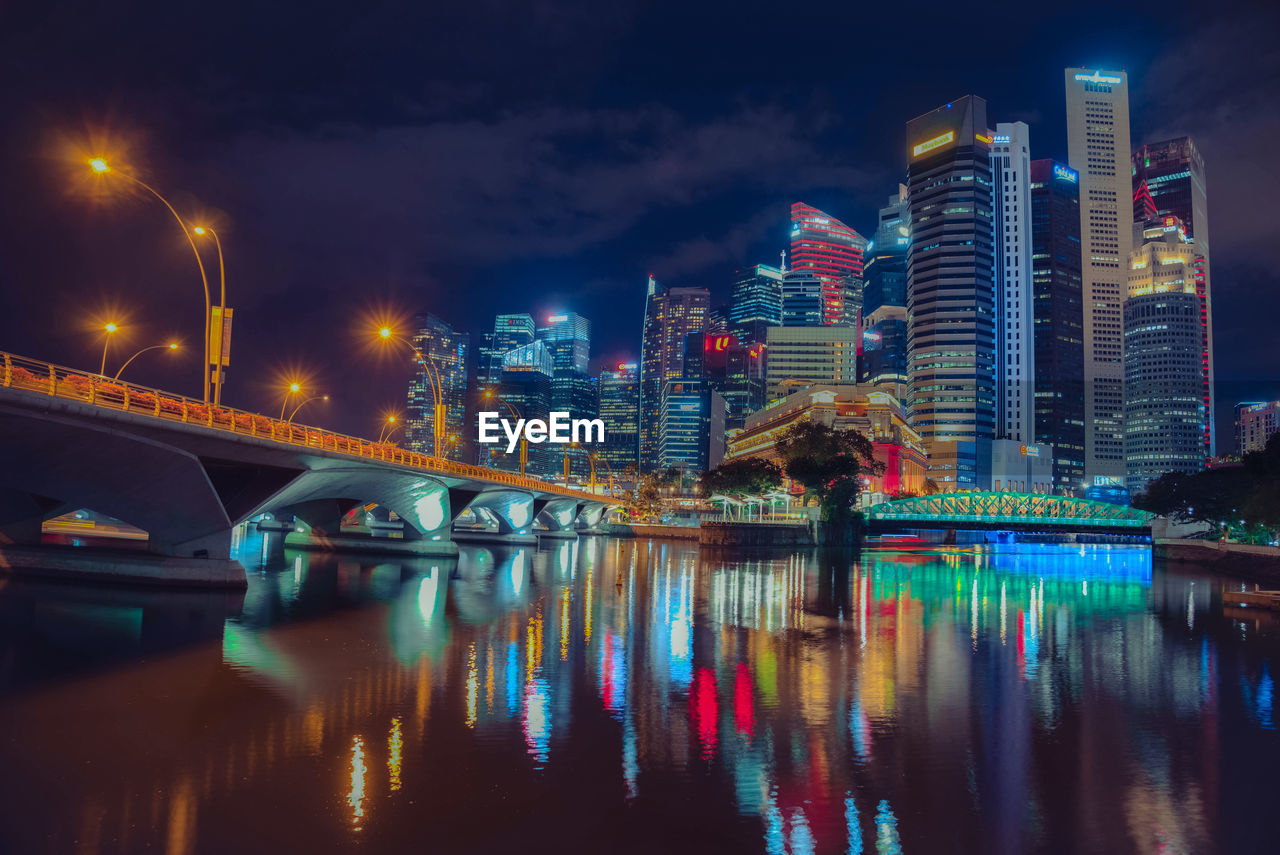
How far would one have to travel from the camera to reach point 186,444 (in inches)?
1400

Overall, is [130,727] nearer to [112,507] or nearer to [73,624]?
[73,624]

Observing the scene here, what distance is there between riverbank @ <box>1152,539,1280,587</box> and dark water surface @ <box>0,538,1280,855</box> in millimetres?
48103

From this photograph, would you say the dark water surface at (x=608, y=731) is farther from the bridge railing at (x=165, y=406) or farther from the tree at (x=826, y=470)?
the tree at (x=826, y=470)

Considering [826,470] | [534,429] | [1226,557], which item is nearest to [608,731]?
[534,429]

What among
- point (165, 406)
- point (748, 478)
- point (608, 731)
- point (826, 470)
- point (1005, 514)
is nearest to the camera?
point (608, 731)

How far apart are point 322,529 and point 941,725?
67704 millimetres

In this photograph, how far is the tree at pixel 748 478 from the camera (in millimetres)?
121750

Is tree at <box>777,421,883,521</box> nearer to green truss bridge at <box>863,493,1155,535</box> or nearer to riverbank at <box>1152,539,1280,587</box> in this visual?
green truss bridge at <box>863,493,1155,535</box>

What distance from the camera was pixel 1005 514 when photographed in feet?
473

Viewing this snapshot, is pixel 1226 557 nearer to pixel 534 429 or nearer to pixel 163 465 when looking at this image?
pixel 534 429

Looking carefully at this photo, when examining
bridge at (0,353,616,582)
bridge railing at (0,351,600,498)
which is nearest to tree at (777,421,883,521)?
bridge at (0,353,616,582)

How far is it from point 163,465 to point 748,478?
94.4 m

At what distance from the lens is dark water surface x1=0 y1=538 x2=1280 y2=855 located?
1269 centimetres

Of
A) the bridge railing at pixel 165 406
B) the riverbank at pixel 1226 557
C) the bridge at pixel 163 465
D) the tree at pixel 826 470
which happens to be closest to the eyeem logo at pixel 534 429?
the bridge at pixel 163 465
